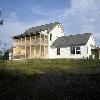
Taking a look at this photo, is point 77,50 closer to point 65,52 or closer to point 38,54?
point 65,52

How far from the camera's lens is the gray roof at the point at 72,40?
4589 cm

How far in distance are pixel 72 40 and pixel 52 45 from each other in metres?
4.35

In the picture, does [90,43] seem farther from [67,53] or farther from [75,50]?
[67,53]

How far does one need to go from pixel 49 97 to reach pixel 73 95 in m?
1.16

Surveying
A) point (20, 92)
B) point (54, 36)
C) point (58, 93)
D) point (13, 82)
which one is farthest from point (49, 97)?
point (54, 36)

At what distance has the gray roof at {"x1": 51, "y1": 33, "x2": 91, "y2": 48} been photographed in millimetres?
45891

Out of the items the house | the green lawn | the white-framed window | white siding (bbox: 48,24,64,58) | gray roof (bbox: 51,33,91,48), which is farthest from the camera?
white siding (bbox: 48,24,64,58)

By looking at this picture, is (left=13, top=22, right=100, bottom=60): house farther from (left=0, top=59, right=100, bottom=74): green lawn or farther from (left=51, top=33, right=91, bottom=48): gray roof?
(left=0, top=59, right=100, bottom=74): green lawn

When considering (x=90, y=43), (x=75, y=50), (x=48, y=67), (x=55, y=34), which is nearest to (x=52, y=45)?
(x=55, y=34)

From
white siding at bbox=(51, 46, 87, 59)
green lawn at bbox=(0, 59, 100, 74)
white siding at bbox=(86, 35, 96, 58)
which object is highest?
white siding at bbox=(86, 35, 96, 58)

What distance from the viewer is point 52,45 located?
49.8m

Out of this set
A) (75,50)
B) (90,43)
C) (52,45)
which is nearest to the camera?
(75,50)

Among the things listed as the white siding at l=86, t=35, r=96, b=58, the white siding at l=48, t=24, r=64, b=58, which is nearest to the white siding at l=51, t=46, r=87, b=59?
the white siding at l=48, t=24, r=64, b=58

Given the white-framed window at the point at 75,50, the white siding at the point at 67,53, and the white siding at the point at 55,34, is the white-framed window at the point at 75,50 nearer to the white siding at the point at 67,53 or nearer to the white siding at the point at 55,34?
the white siding at the point at 67,53
